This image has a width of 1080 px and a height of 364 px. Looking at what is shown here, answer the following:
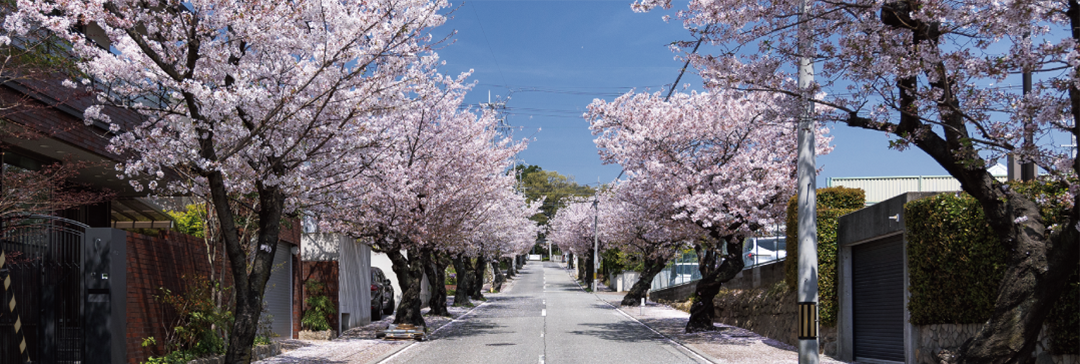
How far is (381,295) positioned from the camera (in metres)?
27.5

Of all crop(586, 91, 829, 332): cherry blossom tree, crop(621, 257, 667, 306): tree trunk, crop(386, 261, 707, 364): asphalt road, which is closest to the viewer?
crop(386, 261, 707, 364): asphalt road

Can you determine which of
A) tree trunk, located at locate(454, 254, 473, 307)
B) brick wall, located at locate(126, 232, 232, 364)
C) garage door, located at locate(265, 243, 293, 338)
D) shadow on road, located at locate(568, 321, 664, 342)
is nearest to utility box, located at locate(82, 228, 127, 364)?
brick wall, located at locate(126, 232, 232, 364)

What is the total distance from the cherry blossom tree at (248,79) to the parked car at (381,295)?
48.6ft

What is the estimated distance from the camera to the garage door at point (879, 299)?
563 inches

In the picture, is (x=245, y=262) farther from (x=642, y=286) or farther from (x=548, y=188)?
(x=548, y=188)

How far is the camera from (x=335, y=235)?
21.8 m

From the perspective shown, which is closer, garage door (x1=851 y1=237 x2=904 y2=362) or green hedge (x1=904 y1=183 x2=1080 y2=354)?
green hedge (x1=904 y1=183 x2=1080 y2=354)

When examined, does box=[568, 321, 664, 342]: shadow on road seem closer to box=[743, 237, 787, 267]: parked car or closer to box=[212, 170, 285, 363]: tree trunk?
box=[743, 237, 787, 267]: parked car

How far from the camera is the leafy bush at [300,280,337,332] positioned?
809 inches

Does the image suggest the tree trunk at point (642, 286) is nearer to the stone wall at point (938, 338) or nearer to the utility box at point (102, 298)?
the stone wall at point (938, 338)

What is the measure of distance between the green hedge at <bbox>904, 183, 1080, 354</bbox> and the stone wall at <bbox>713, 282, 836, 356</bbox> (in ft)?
13.1

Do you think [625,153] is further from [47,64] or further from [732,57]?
[47,64]

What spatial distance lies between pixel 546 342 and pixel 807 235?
955 cm

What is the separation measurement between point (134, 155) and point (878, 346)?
1398 cm
